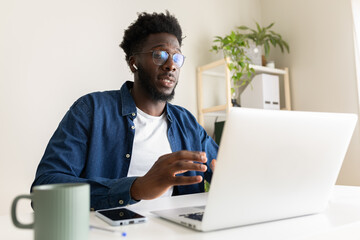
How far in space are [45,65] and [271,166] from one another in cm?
178

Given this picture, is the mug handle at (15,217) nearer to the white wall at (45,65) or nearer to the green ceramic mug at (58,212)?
the green ceramic mug at (58,212)

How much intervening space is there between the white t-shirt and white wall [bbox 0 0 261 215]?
0.87 meters

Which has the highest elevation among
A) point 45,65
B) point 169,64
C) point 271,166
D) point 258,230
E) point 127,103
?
point 45,65

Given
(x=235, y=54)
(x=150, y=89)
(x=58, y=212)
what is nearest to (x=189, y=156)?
(x=58, y=212)

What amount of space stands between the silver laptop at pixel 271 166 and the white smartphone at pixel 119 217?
0.18ft

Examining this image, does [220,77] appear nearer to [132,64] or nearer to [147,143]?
[132,64]

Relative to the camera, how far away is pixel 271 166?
0.58 meters

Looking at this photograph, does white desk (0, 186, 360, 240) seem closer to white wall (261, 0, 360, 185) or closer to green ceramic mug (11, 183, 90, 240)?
green ceramic mug (11, 183, 90, 240)

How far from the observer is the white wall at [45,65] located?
1.87m

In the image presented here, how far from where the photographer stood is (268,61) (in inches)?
112

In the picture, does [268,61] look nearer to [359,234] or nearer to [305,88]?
[305,88]

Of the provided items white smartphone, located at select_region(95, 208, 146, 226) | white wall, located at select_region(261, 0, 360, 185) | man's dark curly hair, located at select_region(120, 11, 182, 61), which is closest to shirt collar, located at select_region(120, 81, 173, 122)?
man's dark curly hair, located at select_region(120, 11, 182, 61)

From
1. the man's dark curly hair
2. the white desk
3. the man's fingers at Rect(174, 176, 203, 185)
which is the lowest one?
the white desk

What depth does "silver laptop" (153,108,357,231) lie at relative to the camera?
0.53 meters
